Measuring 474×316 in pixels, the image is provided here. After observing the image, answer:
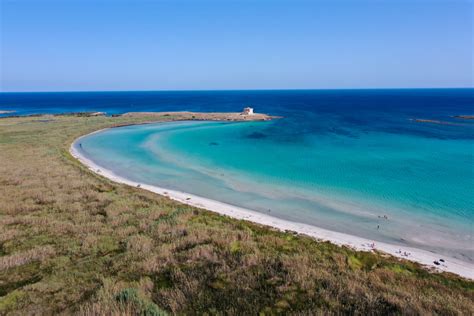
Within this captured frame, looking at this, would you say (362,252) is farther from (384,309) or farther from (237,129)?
(237,129)

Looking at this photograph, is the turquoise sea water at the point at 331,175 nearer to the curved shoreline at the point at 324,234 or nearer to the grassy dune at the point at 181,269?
the curved shoreline at the point at 324,234

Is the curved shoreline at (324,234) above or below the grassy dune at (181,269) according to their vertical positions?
below

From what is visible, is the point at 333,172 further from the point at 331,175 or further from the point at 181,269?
the point at 181,269

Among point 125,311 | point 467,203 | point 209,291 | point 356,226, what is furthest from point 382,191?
point 125,311

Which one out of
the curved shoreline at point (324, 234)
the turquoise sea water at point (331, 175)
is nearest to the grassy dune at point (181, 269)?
the curved shoreline at point (324, 234)

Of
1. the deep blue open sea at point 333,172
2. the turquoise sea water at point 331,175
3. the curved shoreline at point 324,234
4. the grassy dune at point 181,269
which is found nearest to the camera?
the grassy dune at point 181,269

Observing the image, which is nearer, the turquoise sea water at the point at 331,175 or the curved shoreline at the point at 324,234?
the curved shoreline at the point at 324,234
